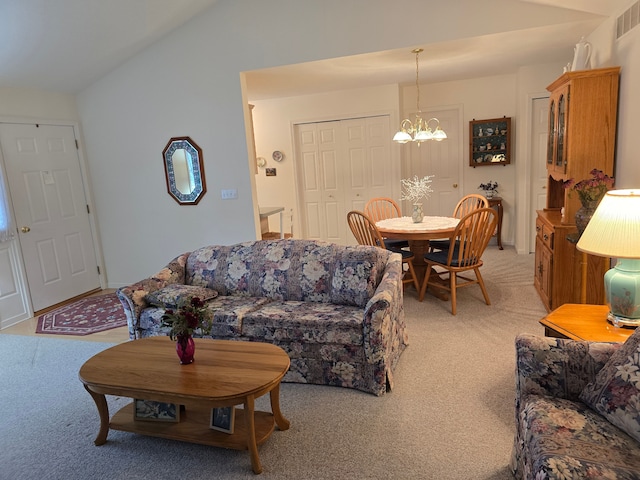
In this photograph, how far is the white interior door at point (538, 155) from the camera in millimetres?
5363

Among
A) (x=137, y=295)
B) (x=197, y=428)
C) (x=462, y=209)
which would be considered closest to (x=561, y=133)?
(x=462, y=209)

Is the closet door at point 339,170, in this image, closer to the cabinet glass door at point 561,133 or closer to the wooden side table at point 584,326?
the cabinet glass door at point 561,133

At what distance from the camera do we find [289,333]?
273 centimetres

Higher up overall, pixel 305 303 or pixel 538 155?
pixel 538 155

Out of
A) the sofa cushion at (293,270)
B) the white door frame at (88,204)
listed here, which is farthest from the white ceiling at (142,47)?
the sofa cushion at (293,270)

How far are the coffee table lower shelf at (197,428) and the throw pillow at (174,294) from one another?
827 mm

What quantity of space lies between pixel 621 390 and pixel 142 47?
4.90 metres

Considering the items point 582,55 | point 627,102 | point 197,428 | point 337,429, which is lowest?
point 337,429

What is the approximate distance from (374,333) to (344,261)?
68 centimetres

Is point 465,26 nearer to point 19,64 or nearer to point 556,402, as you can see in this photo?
point 556,402

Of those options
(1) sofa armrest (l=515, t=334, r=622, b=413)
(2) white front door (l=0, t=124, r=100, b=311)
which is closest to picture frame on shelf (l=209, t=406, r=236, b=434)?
(1) sofa armrest (l=515, t=334, r=622, b=413)

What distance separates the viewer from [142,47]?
4.51 metres

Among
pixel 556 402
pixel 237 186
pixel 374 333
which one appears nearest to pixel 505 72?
pixel 237 186

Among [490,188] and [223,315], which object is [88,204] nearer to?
[223,315]
